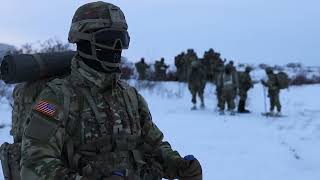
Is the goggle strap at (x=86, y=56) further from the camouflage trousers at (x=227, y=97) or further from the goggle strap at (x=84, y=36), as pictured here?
the camouflage trousers at (x=227, y=97)

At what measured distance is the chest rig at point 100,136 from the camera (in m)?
2.62

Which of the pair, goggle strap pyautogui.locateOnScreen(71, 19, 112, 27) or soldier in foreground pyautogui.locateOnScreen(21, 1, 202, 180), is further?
goggle strap pyautogui.locateOnScreen(71, 19, 112, 27)

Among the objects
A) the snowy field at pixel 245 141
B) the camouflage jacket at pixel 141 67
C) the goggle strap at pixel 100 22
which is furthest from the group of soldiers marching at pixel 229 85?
the goggle strap at pixel 100 22

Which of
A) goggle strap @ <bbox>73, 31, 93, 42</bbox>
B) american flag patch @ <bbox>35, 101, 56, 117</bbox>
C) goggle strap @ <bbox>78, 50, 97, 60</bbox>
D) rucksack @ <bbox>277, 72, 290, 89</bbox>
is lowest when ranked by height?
rucksack @ <bbox>277, 72, 290, 89</bbox>

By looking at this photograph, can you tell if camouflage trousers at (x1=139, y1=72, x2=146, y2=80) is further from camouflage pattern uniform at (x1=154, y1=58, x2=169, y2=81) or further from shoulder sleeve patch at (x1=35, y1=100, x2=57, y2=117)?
shoulder sleeve patch at (x1=35, y1=100, x2=57, y2=117)

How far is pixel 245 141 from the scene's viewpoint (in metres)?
10.9

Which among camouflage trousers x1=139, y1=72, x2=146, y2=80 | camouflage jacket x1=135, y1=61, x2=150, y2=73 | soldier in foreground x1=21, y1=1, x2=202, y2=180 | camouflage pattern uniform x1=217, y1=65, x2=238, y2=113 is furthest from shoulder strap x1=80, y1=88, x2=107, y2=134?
camouflage jacket x1=135, y1=61, x2=150, y2=73

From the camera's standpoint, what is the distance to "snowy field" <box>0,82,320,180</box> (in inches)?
320

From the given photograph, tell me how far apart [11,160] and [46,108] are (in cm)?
45

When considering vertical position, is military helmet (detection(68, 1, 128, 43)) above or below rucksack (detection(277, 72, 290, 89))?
above

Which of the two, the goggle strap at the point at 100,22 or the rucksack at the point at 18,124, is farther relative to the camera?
the rucksack at the point at 18,124

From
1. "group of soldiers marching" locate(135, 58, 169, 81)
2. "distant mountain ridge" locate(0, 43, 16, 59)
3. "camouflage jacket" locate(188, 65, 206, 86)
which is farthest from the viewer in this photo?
"group of soldiers marching" locate(135, 58, 169, 81)

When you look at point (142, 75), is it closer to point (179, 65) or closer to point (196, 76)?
point (179, 65)

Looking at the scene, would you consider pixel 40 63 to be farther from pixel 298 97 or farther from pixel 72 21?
pixel 298 97
